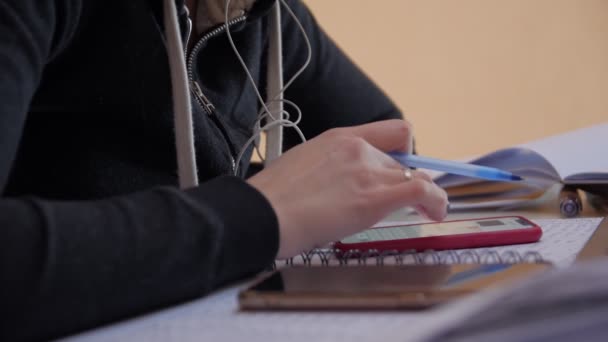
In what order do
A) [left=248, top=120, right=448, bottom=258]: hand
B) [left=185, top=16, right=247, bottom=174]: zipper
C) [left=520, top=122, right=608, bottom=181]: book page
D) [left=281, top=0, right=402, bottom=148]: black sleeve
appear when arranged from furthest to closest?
[left=281, top=0, right=402, bottom=148]: black sleeve → [left=520, top=122, right=608, bottom=181]: book page → [left=185, top=16, right=247, bottom=174]: zipper → [left=248, top=120, right=448, bottom=258]: hand

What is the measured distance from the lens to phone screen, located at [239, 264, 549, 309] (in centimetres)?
33

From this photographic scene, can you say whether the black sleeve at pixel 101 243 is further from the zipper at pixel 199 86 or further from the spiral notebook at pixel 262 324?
the zipper at pixel 199 86

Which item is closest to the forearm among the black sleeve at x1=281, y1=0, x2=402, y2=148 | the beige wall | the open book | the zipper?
the zipper

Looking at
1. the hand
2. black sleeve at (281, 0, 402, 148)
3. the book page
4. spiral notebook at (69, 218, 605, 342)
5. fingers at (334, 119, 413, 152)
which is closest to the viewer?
spiral notebook at (69, 218, 605, 342)

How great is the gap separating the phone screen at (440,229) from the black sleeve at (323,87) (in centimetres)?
47

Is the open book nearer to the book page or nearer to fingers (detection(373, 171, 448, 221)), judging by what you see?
the book page

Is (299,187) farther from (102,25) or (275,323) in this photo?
(102,25)

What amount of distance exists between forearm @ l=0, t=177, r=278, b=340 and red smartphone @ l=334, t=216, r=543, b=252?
12 cm

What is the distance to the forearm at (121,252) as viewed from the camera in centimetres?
34

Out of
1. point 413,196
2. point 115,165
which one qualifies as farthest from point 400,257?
point 115,165

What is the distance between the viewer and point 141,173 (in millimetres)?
631

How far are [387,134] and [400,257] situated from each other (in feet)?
0.40

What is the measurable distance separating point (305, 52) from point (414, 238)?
547 mm

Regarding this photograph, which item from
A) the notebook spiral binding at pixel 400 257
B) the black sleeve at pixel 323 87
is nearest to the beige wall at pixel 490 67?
the black sleeve at pixel 323 87
